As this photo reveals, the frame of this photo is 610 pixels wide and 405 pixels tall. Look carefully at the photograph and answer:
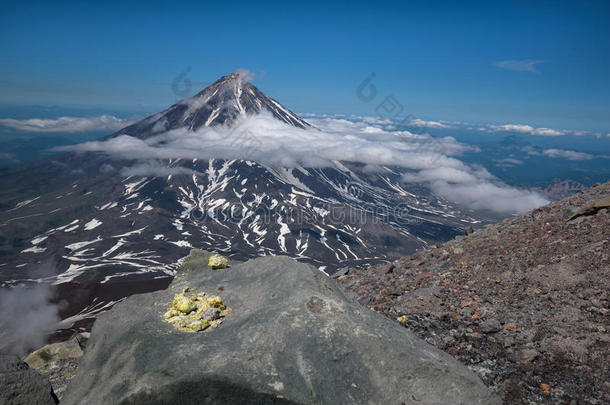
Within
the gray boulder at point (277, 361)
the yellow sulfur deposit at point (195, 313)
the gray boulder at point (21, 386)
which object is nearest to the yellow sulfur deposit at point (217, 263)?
the yellow sulfur deposit at point (195, 313)

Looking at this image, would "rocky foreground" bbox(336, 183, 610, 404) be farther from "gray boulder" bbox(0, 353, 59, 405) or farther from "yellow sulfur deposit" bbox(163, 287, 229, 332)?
"gray boulder" bbox(0, 353, 59, 405)

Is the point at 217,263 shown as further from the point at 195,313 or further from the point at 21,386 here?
the point at 21,386

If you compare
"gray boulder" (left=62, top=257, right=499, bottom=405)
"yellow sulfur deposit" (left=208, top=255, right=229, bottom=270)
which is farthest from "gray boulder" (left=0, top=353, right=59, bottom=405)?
"yellow sulfur deposit" (left=208, top=255, right=229, bottom=270)

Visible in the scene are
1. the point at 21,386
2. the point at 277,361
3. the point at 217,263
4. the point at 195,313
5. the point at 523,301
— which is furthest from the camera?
the point at 523,301

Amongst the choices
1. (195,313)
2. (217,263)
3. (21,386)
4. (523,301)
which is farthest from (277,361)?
(523,301)

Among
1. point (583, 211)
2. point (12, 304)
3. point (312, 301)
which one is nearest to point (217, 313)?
point (312, 301)

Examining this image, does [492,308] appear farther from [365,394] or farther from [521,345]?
[365,394]
